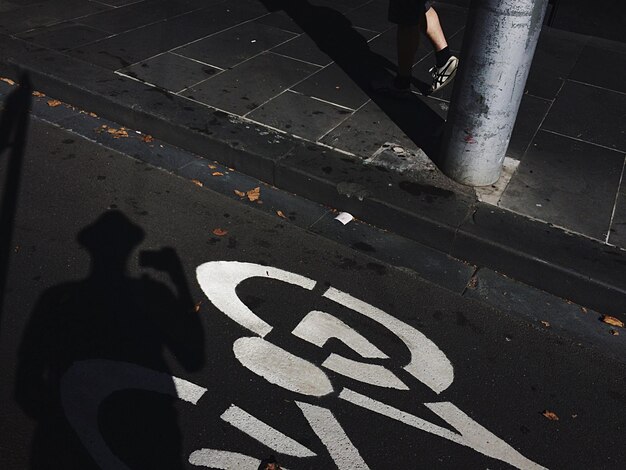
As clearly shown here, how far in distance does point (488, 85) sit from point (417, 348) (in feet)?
6.40

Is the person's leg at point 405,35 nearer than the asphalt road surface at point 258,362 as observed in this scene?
No

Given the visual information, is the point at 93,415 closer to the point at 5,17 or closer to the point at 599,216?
the point at 599,216

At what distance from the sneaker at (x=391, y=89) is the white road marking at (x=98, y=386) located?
3.85 m

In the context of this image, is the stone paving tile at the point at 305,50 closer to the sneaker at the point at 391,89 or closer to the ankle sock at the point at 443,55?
the sneaker at the point at 391,89

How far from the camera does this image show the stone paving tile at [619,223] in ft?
13.9

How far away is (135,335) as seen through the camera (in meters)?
3.45

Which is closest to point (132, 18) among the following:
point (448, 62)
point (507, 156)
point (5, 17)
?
point (5, 17)

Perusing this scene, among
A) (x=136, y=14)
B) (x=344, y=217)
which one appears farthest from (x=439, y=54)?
(x=136, y=14)

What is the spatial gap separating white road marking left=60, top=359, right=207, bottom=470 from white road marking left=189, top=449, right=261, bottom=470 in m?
0.31

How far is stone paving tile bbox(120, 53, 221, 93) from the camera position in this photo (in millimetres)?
6016

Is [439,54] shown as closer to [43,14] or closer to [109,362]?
[109,362]

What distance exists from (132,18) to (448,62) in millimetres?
4110

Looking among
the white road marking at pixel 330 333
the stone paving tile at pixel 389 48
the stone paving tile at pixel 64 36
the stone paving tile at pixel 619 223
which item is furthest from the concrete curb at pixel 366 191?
the stone paving tile at pixel 389 48

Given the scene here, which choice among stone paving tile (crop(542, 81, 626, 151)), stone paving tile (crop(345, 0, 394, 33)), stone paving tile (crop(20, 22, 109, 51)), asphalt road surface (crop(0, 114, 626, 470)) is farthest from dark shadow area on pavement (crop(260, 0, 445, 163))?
stone paving tile (crop(20, 22, 109, 51))
